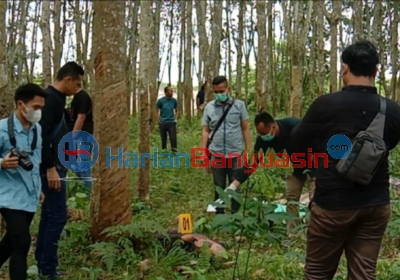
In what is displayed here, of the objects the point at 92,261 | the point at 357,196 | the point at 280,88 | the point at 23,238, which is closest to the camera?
the point at 357,196

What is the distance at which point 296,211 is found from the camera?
5285 millimetres

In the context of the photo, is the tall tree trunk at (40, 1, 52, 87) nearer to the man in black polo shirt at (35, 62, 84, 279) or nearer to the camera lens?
the man in black polo shirt at (35, 62, 84, 279)

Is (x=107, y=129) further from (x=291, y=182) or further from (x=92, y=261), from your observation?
(x=291, y=182)

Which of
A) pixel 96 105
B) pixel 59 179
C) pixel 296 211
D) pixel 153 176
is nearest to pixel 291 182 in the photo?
pixel 296 211

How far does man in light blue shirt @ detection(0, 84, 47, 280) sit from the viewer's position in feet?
11.3

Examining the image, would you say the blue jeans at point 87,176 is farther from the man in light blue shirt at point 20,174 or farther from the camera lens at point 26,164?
the camera lens at point 26,164

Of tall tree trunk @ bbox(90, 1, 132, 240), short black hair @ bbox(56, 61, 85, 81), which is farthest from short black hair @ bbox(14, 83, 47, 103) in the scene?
tall tree trunk @ bbox(90, 1, 132, 240)

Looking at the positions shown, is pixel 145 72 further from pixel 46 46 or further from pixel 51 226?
pixel 46 46

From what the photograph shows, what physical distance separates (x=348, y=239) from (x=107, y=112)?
2520mm

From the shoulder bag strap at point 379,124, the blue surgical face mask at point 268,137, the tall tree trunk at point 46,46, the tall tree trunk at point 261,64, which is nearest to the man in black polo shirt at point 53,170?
the blue surgical face mask at point 268,137

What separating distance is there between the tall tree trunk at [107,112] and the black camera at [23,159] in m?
1.22

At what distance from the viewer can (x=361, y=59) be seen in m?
2.68

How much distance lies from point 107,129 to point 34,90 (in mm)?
1111

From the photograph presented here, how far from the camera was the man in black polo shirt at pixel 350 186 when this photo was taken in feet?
8.74
